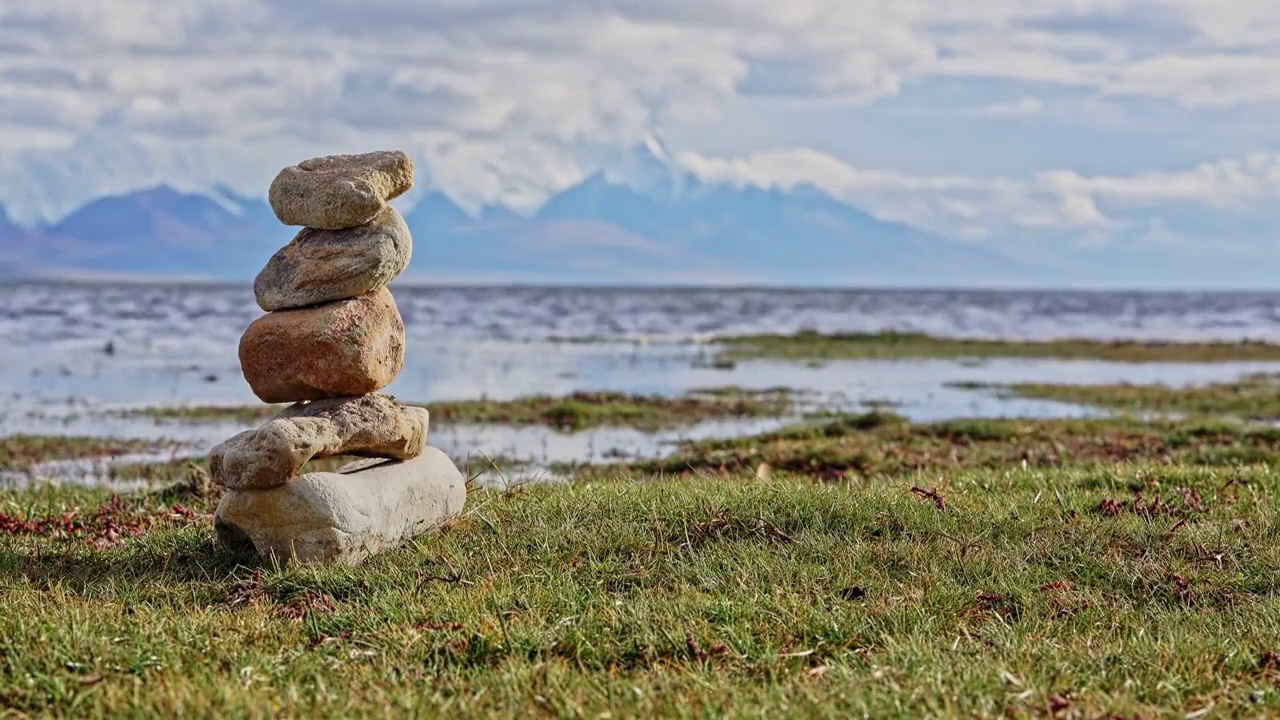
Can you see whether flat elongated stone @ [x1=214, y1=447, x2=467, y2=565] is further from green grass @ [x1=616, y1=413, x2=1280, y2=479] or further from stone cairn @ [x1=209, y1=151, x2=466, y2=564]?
green grass @ [x1=616, y1=413, x2=1280, y2=479]

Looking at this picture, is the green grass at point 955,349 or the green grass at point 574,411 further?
the green grass at point 955,349

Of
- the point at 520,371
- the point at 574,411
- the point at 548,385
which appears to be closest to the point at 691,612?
the point at 574,411

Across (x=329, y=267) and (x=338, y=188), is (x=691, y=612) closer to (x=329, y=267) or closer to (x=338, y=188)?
(x=329, y=267)

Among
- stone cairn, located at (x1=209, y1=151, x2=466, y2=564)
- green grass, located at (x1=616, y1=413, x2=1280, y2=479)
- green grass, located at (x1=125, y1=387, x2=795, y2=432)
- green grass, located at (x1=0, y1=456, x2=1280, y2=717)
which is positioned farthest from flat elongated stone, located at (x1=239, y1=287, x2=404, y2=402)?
green grass, located at (x1=125, y1=387, x2=795, y2=432)

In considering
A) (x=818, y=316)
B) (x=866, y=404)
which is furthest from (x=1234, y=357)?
(x=818, y=316)

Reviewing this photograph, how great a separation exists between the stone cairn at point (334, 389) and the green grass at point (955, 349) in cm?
3964

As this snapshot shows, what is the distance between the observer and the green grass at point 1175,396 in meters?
30.1

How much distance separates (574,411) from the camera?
27406 millimetres

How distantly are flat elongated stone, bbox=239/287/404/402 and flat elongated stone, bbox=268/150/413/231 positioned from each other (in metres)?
0.65

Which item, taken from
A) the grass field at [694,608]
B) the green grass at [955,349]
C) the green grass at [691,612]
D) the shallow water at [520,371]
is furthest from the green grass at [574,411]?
the green grass at [955,349]

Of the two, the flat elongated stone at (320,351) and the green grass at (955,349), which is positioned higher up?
the flat elongated stone at (320,351)

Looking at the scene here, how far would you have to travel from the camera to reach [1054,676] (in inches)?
269

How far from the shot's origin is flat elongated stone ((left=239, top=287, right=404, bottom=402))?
32.2 feet

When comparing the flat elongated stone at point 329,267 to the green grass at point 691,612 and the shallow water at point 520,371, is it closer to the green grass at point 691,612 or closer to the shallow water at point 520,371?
the green grass at point 691,612
